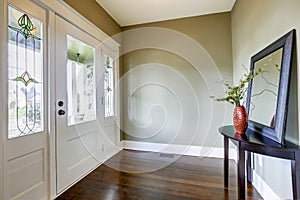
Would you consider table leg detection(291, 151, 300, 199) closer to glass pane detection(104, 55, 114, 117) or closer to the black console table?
the black console table

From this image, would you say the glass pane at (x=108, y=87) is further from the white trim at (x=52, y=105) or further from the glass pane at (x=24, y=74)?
the glass pane at (x=24, y=74)

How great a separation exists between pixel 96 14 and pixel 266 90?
2531mm

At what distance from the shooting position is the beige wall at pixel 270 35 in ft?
4.45

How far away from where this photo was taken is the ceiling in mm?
2746

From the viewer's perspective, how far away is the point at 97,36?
2.72m

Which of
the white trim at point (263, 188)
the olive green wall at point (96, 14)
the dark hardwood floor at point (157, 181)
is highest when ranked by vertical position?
the olive green wall at point (96, 14)

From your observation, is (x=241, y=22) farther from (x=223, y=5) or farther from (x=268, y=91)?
(x=268, y=91)

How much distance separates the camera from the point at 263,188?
6.15 feet

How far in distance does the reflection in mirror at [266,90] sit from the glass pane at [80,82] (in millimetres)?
2172

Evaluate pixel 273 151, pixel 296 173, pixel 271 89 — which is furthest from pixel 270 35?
pixel 296 173

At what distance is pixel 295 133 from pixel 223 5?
2349 mm

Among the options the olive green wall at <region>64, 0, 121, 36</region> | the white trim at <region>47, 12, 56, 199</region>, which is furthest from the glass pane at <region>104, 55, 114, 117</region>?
the white trim at <region>47, 12, 56, 199</region>

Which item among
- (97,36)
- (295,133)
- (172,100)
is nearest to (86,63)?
(97,36)

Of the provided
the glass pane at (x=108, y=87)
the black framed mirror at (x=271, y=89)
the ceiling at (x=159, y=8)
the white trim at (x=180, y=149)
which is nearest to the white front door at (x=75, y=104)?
the glass pane at (x=108, y=87)
